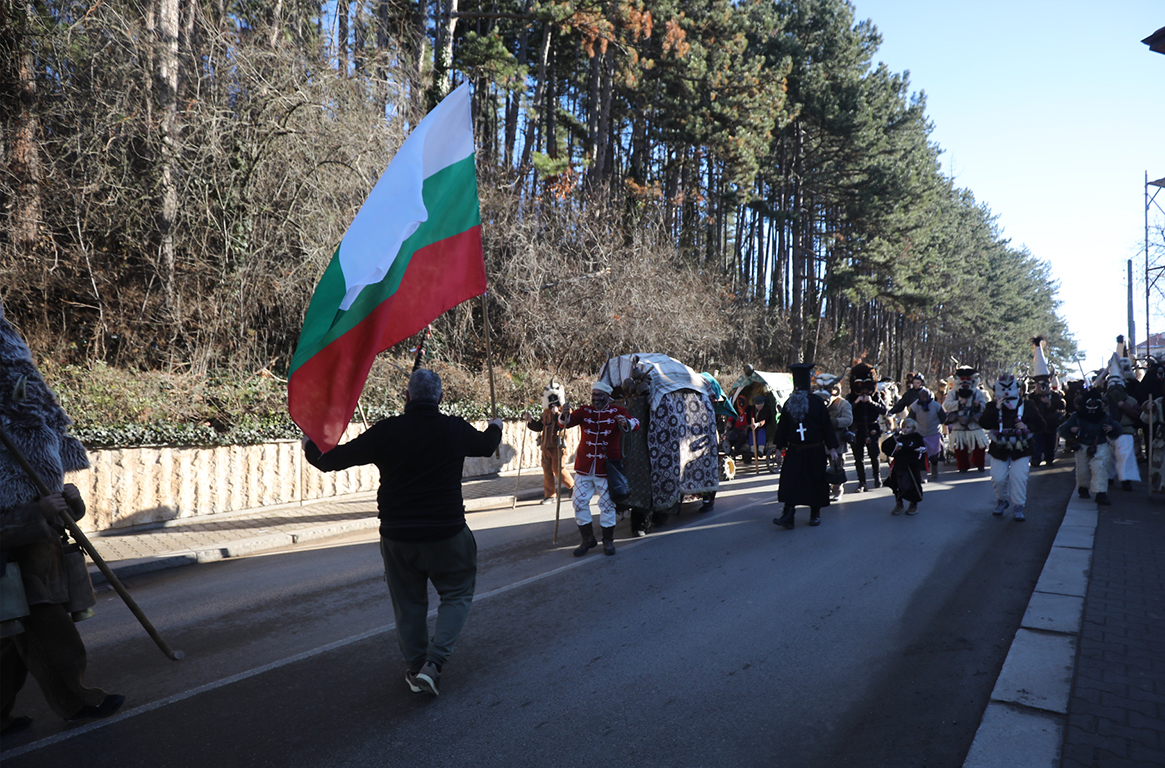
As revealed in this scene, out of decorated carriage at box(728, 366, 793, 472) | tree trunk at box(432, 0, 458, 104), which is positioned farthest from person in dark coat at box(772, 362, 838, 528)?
tree trunk at box(432, 0, 458, 104)

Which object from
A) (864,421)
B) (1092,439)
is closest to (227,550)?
(864,421)

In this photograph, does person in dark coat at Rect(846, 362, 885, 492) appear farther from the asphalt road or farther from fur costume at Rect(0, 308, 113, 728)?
fur costume at Rect(0, 308, 113, 728)

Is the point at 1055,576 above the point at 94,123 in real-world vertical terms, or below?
below

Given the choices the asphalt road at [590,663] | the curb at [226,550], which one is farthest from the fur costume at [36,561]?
the curb at [226,550]

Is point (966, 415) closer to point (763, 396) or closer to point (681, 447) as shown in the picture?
point (681, 447)

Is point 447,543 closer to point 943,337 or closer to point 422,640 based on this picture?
point 422,640

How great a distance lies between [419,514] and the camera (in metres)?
4.40

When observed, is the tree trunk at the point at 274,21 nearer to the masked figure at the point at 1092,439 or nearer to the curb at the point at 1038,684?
the curb at the point at 1038,684

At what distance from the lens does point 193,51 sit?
13586mm

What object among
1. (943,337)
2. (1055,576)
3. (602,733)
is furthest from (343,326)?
(943,337)

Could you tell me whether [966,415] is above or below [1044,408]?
below

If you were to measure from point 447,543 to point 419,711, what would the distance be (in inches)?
36.2

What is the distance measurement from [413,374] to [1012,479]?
8592 mm

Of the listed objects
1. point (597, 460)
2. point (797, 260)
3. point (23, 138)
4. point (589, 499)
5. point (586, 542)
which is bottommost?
point (586, 542)
